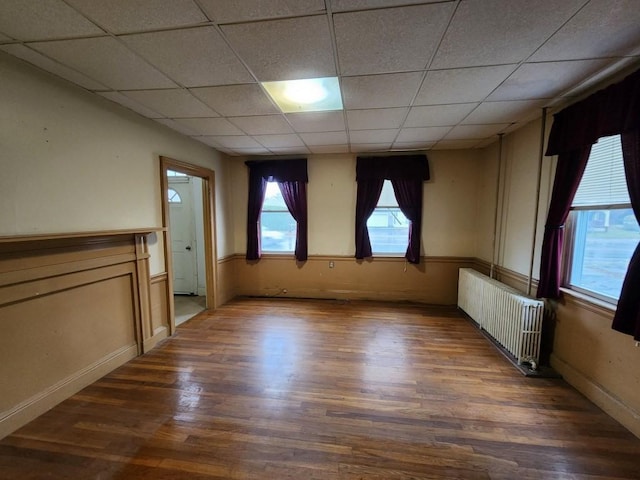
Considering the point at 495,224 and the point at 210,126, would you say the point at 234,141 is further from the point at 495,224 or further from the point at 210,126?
the point at 495,224

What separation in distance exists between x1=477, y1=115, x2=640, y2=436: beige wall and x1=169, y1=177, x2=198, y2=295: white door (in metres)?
4.87

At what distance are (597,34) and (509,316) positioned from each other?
7.81 ft

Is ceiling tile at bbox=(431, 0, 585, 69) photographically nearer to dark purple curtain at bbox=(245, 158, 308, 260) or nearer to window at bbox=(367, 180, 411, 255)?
window at bbox=(367, 180, 411, 255)

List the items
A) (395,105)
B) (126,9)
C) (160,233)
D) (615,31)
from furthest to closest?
(160,233)
(395,105)
(615,31)
(126,9)

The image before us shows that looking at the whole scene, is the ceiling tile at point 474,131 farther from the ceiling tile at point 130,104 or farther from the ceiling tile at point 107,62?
the ceiling tile at point 130,104

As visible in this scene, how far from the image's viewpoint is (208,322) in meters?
3.72

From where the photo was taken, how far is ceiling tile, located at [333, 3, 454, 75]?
136 centimetres

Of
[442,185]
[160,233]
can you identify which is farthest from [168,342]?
[442,185]

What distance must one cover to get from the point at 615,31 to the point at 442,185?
287cm

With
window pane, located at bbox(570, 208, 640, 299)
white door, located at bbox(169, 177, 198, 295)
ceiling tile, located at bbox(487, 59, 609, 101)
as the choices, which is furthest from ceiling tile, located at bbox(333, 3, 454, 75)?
white door, located at bbox(169, 177, 198, 295)

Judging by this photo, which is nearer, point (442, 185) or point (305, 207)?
point (442, 185)

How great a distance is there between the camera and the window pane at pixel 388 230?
4.51 metres

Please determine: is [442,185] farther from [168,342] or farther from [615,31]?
[168,342]

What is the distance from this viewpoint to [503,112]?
8.73 ft
